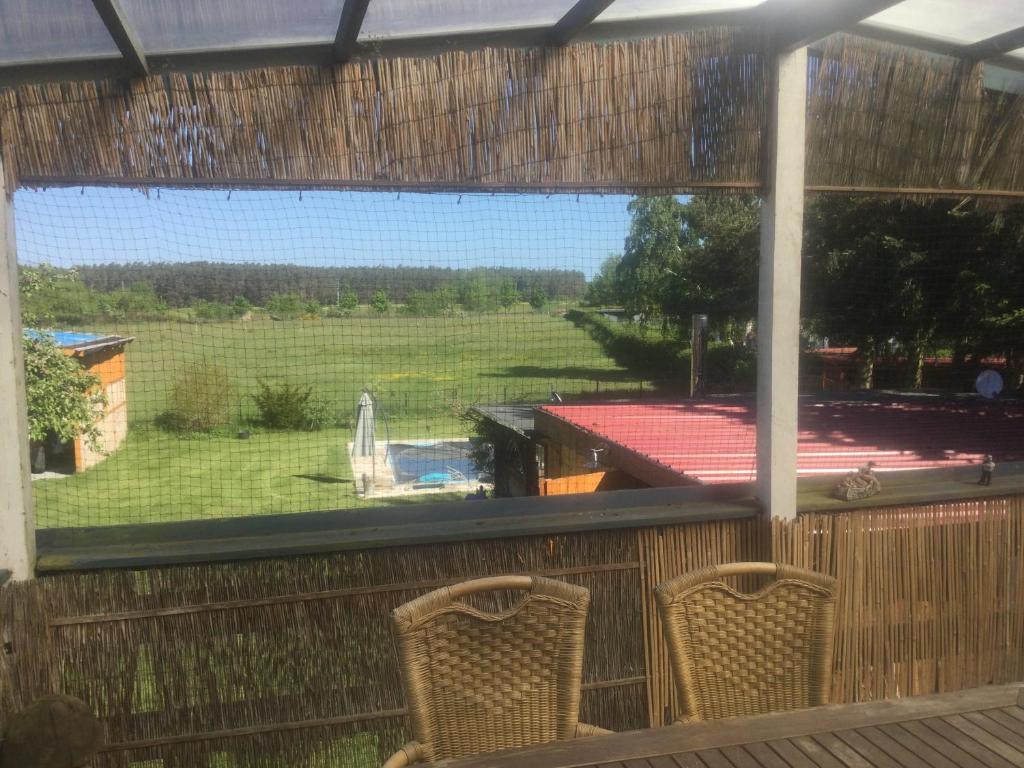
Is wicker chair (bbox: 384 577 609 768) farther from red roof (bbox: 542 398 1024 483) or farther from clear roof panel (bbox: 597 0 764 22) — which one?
red roof (bbox: 542 398 1024 483)

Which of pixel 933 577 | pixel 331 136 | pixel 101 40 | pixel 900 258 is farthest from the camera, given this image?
pixel 900 258

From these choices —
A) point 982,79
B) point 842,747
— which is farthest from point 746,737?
point 982,79

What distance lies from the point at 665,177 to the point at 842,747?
1680 millimetres

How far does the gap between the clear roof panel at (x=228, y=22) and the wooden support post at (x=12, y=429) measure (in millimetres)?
525

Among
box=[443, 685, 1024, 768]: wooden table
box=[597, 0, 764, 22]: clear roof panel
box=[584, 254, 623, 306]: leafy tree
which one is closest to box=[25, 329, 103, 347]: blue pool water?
box=[584, 254, 623, 306]: leafy tree

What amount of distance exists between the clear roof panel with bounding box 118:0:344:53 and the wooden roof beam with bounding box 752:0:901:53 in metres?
1.29

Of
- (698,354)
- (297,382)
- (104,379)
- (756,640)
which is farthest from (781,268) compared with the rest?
(698,354)

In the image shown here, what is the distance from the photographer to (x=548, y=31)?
2318 mm

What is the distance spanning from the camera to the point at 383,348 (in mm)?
2707

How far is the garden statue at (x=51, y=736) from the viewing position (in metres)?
1.74

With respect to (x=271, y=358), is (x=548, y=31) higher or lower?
higher

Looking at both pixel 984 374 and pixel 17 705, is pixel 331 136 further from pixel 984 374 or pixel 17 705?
pixel 984 374

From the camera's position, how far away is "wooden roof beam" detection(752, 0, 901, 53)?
2051 millimetres

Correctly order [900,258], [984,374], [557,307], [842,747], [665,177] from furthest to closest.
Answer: [984,374] → [900,258] → [557,307] → [665,177] → [842,747]
